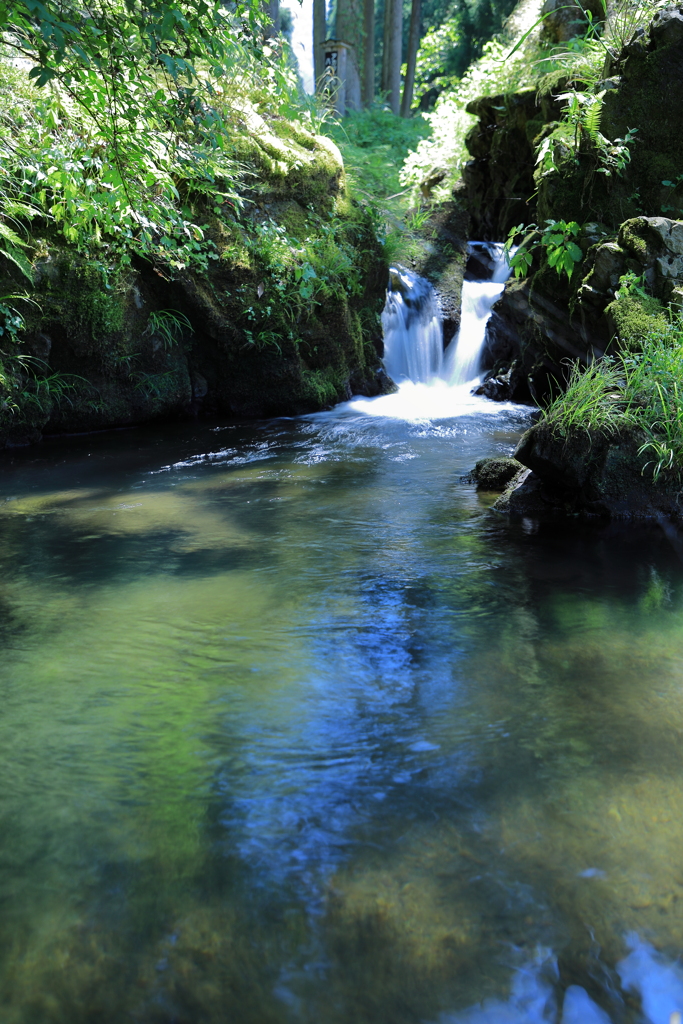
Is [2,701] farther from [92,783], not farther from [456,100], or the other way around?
[456,100]

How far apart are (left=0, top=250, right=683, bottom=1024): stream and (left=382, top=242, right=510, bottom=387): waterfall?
594cm

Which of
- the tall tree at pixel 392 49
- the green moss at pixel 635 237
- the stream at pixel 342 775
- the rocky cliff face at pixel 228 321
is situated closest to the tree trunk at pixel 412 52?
the tall tree at pixel 392 49

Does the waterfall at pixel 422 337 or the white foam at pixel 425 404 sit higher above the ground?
the waterfall at pixel 422 337

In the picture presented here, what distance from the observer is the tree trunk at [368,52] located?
63.6ft

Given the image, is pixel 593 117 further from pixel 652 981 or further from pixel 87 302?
pixel 652 981

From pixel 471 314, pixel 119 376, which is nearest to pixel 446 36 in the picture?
pixel 471 314

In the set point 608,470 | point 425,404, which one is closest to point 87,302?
point 425,404

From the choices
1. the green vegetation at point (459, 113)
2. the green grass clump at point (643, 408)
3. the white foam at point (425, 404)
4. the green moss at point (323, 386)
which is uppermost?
the green vegetation at point (459, 113)

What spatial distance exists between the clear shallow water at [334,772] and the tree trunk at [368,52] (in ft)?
66.4

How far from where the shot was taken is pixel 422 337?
1027 centimetres

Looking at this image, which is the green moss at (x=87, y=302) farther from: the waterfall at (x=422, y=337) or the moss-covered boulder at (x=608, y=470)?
the moss-covered boulder at (x=608, y=470)

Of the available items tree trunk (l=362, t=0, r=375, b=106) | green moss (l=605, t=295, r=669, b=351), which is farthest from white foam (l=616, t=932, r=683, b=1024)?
tree trunk (l=362, t=0, r=375, b=106)

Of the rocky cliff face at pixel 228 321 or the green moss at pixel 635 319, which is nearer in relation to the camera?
the green moss at pixel 635 319

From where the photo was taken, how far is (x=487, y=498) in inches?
206
